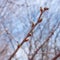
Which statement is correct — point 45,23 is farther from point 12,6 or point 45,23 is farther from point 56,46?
point 12,6

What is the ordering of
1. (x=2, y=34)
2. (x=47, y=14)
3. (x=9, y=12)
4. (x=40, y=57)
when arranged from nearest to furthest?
(x=2, y=34)
(x=9, y=12)
(x=40, y=57)
(x=47, y=14)

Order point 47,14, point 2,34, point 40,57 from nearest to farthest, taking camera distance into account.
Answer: point 2,34, point 40,57, point 47,14

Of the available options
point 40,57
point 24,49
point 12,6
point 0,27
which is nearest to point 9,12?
point 12,6

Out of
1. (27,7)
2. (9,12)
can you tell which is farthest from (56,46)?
(9,12)

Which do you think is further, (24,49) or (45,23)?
(45,23)

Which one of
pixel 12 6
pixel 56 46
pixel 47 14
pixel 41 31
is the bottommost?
pixel 56 46

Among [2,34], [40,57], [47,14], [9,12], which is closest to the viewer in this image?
[2,34]

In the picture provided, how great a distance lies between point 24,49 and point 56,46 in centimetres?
115

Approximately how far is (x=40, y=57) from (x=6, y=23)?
1.31 m

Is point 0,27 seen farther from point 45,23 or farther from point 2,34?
point 45,23

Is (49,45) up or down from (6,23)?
down

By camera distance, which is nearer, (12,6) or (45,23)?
(12,6)

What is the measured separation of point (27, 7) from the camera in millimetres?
6457

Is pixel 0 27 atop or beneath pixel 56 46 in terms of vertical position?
A: atop
